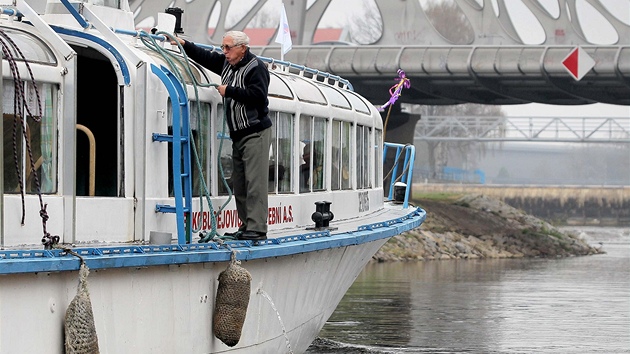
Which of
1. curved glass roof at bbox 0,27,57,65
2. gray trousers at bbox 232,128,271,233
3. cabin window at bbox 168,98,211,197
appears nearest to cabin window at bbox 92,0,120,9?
cabin window at bbox 168,98,211,197

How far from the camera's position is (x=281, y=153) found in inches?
515

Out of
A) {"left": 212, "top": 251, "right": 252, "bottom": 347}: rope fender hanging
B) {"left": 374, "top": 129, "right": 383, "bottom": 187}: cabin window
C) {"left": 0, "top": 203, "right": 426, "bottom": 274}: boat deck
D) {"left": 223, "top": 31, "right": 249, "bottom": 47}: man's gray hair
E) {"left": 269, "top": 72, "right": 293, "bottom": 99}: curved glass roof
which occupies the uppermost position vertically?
{"left": 223, "top": 31, "right": 249, "bottom": 47}: man's gray hair

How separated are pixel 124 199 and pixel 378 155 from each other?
7.80 m

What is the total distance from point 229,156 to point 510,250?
29626 millimetres

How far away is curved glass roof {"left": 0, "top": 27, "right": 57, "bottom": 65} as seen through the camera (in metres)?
9.88

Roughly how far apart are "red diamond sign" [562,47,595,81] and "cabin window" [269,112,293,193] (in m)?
25.9

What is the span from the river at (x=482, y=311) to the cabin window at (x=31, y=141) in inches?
269

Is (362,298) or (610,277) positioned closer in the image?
(362,298)

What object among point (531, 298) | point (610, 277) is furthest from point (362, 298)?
point (610, 277)

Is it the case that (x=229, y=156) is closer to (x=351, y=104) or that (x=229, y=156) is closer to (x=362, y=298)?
(x=351, y=104)

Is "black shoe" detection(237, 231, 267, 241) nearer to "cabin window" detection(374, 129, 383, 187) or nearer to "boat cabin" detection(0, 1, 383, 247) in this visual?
"boat cabin" detection(0, 1, 383, 247)

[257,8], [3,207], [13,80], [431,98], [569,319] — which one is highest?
[257,8]

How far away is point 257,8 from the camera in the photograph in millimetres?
49062

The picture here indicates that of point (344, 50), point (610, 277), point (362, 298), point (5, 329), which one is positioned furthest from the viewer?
point (344, 50)
